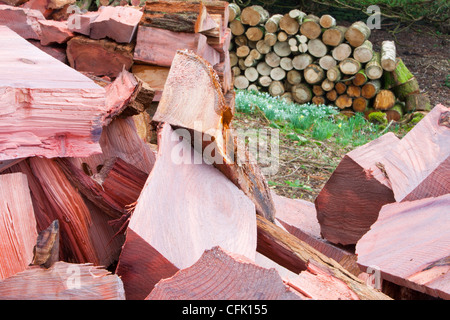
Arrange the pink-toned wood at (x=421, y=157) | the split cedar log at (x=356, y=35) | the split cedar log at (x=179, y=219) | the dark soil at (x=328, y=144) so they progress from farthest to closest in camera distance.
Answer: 1. the split cedar log at (x=356, y=35)
2. the dark soil at (x=328, y=144)
3. the pink-toned wood at (x=421, y=157)
4. the split cedar log at (x=179, y=219)

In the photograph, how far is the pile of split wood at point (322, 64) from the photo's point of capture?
6.41m

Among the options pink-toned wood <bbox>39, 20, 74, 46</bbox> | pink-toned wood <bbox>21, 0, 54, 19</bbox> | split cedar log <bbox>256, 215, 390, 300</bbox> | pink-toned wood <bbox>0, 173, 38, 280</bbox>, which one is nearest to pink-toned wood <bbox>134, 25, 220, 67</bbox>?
pink-toned wood <bbox>39, 20, 74, 46</bbox>

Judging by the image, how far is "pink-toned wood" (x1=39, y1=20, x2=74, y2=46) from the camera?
3129 millimetres

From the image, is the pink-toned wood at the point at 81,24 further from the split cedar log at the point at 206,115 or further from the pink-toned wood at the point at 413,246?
the pink-toned wood at the point at 413,246

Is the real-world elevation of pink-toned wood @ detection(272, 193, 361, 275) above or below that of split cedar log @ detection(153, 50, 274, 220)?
below

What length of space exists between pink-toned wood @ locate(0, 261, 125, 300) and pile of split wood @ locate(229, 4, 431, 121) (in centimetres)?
591

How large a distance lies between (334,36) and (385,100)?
1107 mm

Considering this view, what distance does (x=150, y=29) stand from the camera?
3.19m

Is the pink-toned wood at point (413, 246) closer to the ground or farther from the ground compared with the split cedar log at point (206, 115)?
closer to the ground

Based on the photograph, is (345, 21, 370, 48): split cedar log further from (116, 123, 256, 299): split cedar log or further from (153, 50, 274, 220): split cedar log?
(116, 123, 256, 299): split cedar log

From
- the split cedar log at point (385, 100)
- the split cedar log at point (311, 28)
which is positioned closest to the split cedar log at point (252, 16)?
the split cedar log at point (311, 28)

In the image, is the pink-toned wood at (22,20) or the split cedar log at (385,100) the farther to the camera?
the split cedar log at (385,100)

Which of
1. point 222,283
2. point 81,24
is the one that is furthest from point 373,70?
point 222,283

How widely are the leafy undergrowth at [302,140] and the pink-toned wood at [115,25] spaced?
1313mm
